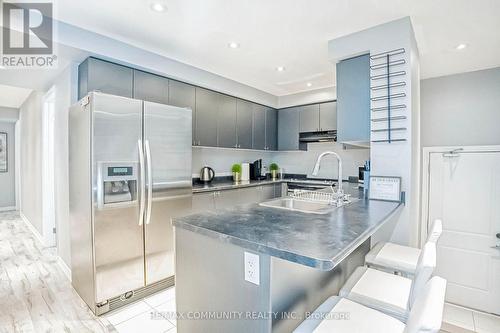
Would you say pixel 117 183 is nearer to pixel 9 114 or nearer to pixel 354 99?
pixel 354 99

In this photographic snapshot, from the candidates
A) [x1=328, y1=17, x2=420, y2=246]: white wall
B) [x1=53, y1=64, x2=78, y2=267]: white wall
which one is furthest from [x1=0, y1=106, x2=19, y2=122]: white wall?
[x1=328, y1=17, x2=420, y2=246]: white wall

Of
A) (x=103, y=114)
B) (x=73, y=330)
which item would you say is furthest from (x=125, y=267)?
(x=103, y=114)

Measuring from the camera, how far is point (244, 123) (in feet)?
13.8

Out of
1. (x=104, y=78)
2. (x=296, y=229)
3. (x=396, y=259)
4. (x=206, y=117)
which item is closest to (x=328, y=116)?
(x=206, y=117)

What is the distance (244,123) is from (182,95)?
121 cm

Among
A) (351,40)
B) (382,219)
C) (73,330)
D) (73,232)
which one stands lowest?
(73,330)

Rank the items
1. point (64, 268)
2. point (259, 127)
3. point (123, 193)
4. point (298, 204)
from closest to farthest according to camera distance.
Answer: point (123, 193) → point (298, 204) → point (64, 268) → point (259, 127)

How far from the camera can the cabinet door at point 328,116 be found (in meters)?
4.08

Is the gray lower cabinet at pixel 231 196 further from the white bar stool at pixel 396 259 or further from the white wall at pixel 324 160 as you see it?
the white bar stool at pixel 396 259

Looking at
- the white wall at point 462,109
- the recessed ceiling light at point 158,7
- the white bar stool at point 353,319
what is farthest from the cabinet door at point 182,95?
the white wall at point 462,109

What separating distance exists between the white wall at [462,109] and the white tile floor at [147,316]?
134 inches

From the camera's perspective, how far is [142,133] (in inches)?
91.4

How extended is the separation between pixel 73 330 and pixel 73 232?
86 centimetres

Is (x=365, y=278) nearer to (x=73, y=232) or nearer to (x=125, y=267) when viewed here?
(x=125, y=267)
